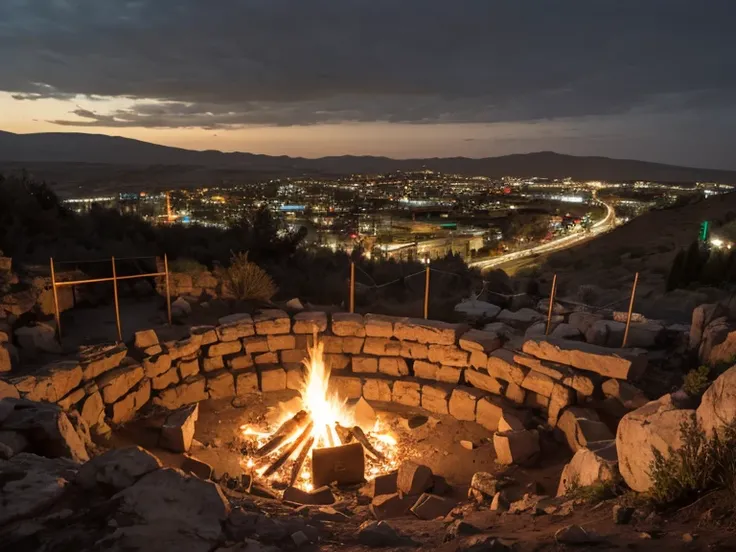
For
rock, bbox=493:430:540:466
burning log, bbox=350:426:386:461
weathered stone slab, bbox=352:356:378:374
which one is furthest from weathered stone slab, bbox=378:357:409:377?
rock, bbox=493:430:540:466

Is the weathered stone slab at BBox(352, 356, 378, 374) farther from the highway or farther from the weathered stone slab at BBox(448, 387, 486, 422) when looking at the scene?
the highway

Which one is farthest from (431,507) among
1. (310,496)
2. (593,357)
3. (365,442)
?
(593,357)

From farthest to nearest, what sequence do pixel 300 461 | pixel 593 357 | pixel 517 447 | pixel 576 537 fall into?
1. pixel 593 357
2. pixel 300 461
3. pixel 517 447
4. pixel 576 537

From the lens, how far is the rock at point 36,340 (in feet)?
24.0

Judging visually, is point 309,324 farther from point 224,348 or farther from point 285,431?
point 285,431

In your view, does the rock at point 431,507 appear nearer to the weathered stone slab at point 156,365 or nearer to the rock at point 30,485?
the rock at point 30,485

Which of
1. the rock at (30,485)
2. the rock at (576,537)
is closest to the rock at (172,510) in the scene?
the rock at (30,485)

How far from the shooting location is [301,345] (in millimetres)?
9078

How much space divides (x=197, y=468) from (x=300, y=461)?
1.32 m

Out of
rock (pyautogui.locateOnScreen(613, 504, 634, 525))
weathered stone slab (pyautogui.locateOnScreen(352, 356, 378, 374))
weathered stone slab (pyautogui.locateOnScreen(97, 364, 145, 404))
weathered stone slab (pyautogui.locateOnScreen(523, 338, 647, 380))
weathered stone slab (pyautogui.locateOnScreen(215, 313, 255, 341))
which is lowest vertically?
weathered stone slab (pyautogui.locateOnScreen(352, 356, 378, 374))

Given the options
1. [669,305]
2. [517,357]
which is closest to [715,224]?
[669,305]

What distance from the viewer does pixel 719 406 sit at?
3809mm

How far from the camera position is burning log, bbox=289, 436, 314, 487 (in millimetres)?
6603

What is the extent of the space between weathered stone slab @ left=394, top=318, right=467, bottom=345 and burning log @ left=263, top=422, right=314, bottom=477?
7.03 ft
